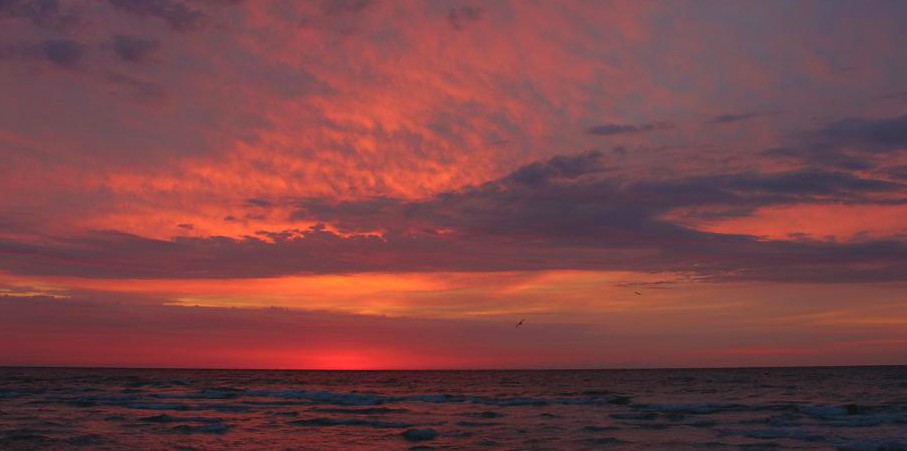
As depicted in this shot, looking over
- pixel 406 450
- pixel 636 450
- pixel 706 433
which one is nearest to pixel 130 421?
pixel 406 450

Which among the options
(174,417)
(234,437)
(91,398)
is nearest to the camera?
(234,437)

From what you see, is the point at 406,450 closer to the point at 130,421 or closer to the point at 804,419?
the point at 130,421

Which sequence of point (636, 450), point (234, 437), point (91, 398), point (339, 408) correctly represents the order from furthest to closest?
point (91, 398) < point (339, 408) < point (234, 437) < point (636, 450)

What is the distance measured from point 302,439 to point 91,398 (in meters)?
32.3

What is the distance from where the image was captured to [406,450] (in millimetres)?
27031

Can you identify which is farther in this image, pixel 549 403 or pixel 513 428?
pixel 549 403

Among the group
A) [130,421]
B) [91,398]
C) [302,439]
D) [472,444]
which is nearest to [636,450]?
[472,444]

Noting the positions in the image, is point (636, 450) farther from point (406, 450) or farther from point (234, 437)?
point (234, 437)

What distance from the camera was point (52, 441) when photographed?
92.6 ft

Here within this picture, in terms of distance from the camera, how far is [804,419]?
3794 cm

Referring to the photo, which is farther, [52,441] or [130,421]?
[130,421]

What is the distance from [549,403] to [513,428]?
18.3m

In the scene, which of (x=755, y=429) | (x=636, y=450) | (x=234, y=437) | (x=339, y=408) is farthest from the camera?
(x=339, y=408)

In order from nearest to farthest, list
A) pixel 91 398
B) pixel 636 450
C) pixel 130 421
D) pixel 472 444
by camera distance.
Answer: pixel 636 450 < pixel 472 444 < pixel 130 421 < pixel 91 398
